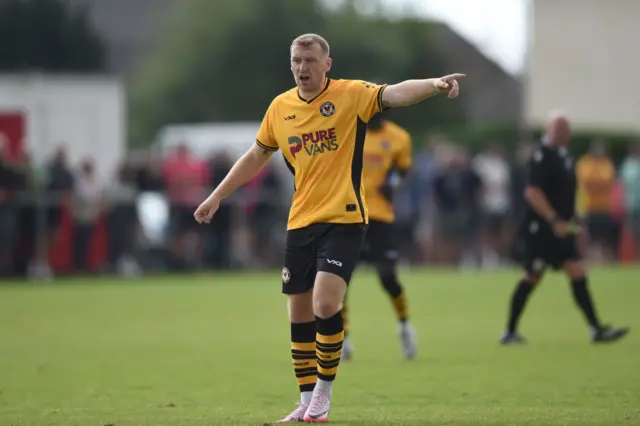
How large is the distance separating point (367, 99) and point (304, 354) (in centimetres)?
176

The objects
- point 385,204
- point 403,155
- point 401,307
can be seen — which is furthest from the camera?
point 403,155

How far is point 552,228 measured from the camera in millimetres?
14812

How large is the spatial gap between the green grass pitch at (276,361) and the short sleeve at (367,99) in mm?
2030

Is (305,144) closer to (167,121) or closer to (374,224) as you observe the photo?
(374,224)

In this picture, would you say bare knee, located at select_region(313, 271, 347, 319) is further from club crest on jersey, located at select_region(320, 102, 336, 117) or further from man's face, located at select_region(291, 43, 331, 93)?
man's face, located at select_region(291, 43, 331, 93)

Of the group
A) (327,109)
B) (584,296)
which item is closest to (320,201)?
(327,109)

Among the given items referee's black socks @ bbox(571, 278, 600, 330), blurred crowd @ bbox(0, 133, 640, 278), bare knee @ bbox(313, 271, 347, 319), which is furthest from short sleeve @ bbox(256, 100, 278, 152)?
blurred crowd @ bbox(0, 133, 640, 278)

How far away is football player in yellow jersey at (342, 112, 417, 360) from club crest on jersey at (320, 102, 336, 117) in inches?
182

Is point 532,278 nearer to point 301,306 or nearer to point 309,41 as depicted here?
point 301,306

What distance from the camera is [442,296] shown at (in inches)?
873

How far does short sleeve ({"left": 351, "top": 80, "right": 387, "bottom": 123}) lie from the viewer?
9336mm

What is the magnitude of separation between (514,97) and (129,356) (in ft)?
215

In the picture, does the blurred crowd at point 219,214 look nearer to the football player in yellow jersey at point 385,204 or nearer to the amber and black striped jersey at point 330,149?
the football player in yellow jersey at point 385,204

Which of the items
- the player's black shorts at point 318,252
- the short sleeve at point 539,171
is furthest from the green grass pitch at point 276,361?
the short sleeve at point 539,171
